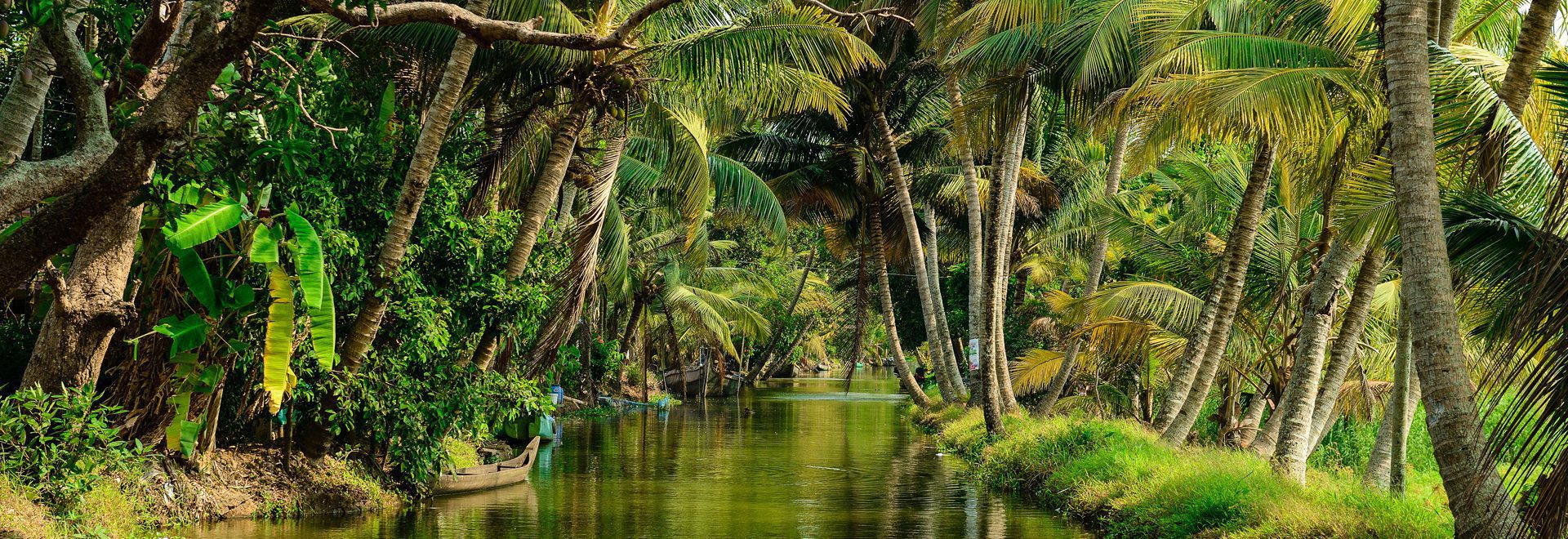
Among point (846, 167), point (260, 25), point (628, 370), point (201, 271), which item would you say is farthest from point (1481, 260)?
point (628, 370)

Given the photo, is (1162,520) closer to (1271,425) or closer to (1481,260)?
(1481,260)

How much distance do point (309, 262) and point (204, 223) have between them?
84cm

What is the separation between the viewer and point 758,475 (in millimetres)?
18172

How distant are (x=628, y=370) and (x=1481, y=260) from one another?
37.0 metres

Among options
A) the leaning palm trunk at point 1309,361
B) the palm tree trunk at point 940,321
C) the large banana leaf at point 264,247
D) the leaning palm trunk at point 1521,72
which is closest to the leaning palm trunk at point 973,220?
the palm tree trunk at point 940,321

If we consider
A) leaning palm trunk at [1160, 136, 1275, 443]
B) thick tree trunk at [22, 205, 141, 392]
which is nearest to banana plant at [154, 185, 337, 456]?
thick tree trunk at [22, 205, 141, 392]

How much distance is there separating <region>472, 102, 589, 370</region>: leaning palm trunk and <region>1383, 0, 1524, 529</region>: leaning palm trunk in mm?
9017

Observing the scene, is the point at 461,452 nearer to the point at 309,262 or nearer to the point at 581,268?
the point at 581,268

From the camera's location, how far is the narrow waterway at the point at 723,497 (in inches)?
480

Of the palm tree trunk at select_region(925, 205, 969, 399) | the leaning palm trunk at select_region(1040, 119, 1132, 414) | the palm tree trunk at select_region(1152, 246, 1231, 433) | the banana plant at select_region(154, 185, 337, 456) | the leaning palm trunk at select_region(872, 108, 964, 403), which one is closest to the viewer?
the banana plant at select_region(154, 185, 337, 456)

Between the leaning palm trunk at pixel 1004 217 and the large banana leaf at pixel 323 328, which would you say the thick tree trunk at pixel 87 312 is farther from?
the leaning palm trunk at pixel 1004 217

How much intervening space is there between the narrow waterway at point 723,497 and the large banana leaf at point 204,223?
3547 millimetres

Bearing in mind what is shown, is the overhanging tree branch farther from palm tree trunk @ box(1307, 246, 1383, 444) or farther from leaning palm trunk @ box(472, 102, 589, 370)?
palm tree trunk @ box(1307, 246, 1383, 444)

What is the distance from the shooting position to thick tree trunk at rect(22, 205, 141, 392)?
9.69 metres
